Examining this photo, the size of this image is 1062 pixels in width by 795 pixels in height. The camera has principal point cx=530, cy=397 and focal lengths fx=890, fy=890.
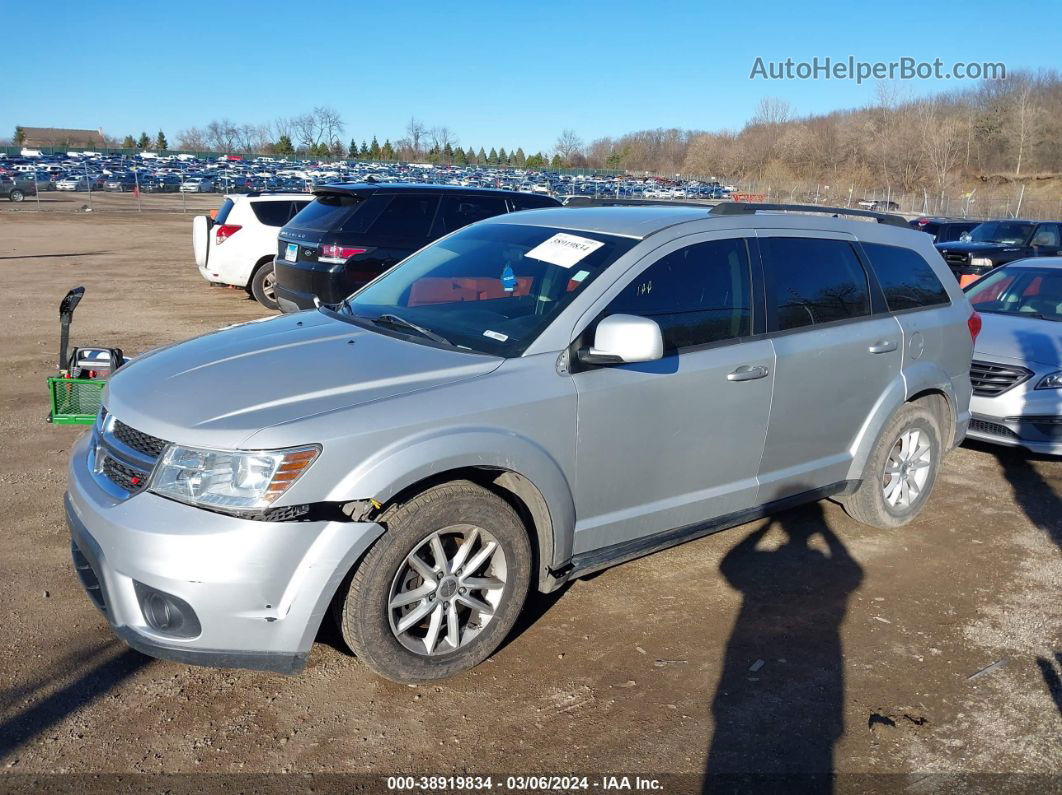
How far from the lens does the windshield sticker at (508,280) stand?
14.0ft

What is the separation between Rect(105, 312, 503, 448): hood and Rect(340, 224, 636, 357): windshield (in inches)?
8.5

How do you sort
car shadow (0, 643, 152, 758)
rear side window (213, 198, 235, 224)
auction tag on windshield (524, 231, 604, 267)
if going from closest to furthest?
1. car shadow (0, 643, 152, 758)
2. auction tag on windshield (524, 231, 604, 267)
3. rear side window (213, 198, 235, 224)

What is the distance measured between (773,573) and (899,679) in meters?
1.07

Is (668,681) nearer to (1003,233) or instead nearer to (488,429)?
(488,429)

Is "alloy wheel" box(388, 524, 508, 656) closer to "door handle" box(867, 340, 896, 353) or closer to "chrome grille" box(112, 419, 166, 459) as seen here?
"chrome grille" box(112, 419, 166, 459)

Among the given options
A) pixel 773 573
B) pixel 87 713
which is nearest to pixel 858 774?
pixel 773 573

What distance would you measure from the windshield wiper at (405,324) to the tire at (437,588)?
0.76m

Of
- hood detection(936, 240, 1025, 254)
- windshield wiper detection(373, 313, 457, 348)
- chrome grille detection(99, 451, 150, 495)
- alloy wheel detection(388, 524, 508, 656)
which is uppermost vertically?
hood detection(936, 240, 1025, 254)

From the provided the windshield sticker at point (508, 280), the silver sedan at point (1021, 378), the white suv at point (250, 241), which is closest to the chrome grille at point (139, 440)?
the windshield sticker at point (508, 280)

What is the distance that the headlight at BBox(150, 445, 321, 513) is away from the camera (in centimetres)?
307

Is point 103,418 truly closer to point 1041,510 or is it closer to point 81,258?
point 1041,510

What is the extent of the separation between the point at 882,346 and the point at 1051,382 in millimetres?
2450

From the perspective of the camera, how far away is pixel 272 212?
13.3 metres

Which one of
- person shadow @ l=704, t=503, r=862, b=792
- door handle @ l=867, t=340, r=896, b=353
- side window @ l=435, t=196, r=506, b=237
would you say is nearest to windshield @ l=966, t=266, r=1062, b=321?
door handle @ l=867, t=340, r=896, b=353
